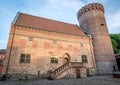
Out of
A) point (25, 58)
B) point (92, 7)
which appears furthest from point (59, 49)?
point (92, 7)

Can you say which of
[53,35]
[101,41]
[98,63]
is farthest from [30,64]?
[101,41]

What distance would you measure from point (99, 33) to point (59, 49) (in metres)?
11.8

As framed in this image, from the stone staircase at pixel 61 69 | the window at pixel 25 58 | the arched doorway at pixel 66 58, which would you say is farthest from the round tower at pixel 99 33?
the window at pixel 25 58

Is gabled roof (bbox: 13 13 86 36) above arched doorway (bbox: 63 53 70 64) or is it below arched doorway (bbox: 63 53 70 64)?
above

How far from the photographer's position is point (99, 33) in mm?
23203

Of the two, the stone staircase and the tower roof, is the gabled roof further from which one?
the tower roof

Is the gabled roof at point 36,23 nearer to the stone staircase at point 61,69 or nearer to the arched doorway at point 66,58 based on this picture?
the arched doorway at point 66,58

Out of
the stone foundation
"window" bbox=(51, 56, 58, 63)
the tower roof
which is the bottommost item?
the stone foundation

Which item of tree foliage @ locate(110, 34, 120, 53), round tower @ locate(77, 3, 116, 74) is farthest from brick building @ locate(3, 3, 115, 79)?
tree foliage @ locate(110, 34, 120, 53)

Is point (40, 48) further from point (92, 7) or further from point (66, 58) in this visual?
point (92, 7)

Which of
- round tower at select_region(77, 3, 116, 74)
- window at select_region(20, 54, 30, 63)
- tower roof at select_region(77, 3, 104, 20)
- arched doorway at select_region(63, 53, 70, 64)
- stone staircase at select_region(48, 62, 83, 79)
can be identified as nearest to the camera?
stone staircase at select_region(48, 62, 83, 79)

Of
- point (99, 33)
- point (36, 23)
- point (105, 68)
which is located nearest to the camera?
point (36, 23)

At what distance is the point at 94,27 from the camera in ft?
78.4

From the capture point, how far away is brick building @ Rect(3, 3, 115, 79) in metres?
14.9
